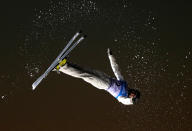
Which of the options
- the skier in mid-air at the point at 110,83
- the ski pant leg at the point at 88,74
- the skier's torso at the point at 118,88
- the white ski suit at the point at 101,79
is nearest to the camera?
the ski pant leg at the point at 88,74

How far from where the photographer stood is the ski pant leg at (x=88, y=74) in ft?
10.7

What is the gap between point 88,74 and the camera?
3484mm

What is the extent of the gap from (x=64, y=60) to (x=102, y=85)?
27.3 inches

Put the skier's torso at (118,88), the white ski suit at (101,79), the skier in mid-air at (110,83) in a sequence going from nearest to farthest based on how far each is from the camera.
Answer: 1. the white ski suit at (101,79)
2. the skier in mid-air at (110,83)
3. the skier's torso at (118,88)

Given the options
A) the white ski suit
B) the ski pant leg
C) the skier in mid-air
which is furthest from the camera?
the skier in mid-air

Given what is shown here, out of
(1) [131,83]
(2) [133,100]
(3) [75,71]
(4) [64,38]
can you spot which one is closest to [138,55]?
(1) [131,83]

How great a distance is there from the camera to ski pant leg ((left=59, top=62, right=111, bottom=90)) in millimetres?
3247

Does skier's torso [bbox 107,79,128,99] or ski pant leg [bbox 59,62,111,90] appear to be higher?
skier's torso [bbox 107,79,128,99]

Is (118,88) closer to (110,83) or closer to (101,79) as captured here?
(110,83)

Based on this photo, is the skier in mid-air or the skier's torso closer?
the skier in mid-air

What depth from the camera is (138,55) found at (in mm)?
5125

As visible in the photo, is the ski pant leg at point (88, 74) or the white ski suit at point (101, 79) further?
the white ski suit at point (101, 79)

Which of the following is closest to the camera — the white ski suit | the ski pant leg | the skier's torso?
the ski pant leg

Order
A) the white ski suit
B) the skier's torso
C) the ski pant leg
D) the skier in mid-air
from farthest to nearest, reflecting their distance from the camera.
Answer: the skier's torso, the skier in mid-air, the white ski suit, the ski pant leg
